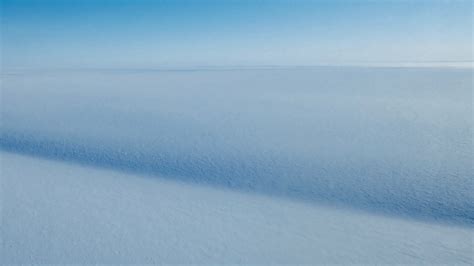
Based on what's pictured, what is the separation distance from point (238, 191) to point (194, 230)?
38.2 inches

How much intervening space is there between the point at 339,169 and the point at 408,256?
176 cm

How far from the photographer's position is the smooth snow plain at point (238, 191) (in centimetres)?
264

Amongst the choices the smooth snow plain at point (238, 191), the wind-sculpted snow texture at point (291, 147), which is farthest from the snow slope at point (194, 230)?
the wind-sculpted snow texture at point (291, 147)

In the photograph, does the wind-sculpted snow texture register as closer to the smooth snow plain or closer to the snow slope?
the smooth snow plain

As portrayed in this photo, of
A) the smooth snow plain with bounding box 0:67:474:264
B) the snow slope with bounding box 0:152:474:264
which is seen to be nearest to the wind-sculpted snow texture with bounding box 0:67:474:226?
the smooth snow plain with bounding box 0:67:474:264

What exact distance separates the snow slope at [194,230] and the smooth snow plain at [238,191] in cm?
1

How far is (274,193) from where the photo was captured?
3717 millimetres

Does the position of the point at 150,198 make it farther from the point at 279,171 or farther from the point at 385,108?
the point at 385,108

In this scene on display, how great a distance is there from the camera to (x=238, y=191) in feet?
12.4

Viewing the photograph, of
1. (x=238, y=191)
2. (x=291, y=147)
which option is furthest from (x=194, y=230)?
(x=291, y=147)

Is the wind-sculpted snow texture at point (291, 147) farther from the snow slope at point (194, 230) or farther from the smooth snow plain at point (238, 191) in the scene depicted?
the snow slope at point (194, 230)

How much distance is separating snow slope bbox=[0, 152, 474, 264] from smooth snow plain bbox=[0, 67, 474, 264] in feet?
0.05

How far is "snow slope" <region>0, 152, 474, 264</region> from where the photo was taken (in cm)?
254

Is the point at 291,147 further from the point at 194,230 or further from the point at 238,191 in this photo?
the point at 194,230
